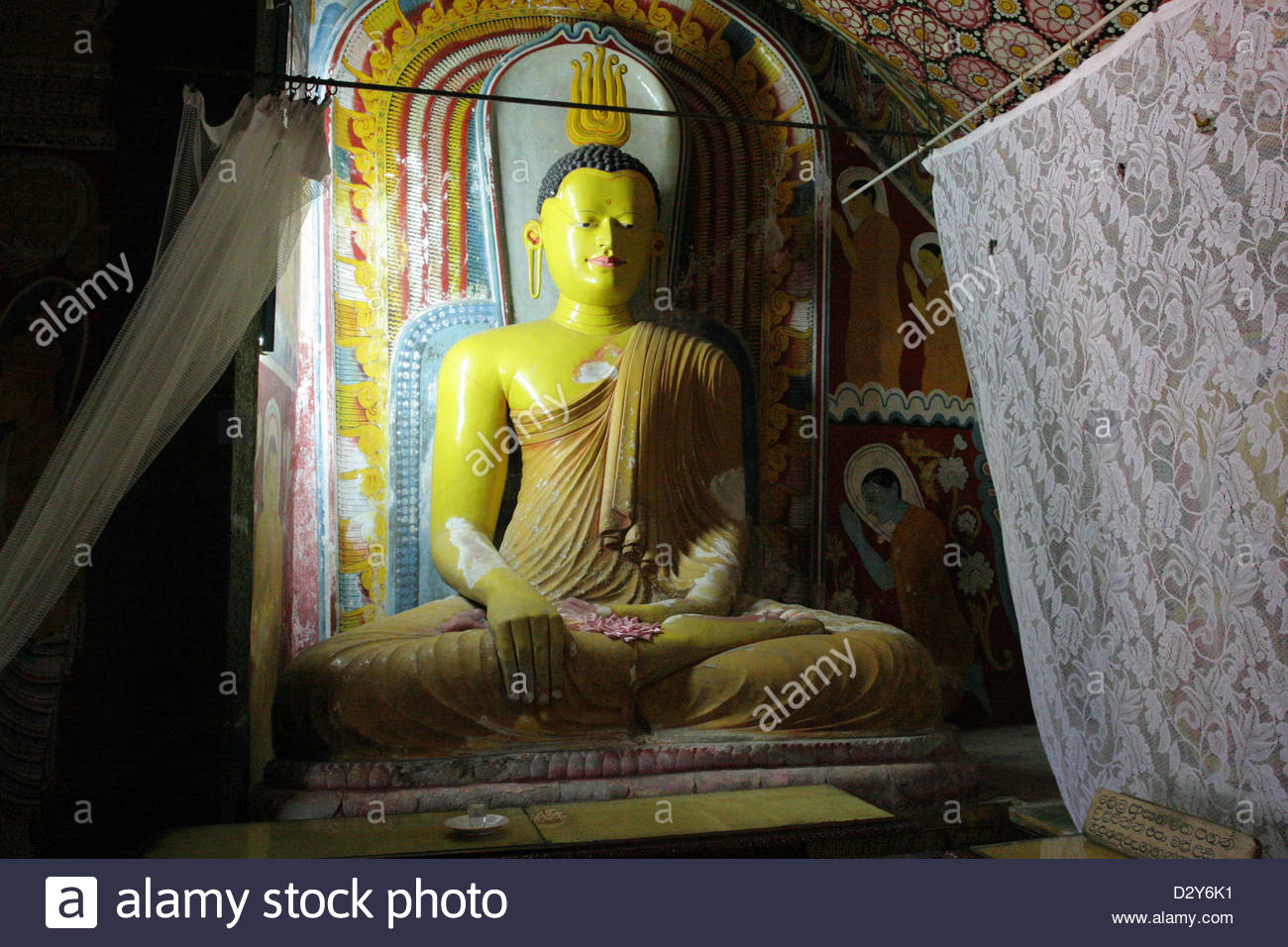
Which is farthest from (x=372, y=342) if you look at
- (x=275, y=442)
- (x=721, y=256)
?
(x=721, y=256)

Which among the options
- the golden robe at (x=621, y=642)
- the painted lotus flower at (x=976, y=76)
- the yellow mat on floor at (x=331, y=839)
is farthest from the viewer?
the painted lotus flower at (x=976, y=76)

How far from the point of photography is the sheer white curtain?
2412mm

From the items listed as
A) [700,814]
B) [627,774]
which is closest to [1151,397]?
[700,814]

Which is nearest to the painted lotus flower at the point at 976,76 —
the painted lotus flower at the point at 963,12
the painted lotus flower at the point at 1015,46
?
the painted lotus flower at the point at 1015,46

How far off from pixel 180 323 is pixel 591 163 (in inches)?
91.3

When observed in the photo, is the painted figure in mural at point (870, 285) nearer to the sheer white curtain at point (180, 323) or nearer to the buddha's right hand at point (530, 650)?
the buddha's right hand at point (530, 650)

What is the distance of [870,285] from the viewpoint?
5.01 m

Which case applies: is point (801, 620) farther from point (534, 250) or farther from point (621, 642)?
point (534, 250)

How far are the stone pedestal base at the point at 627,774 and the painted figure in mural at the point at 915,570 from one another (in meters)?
1.19

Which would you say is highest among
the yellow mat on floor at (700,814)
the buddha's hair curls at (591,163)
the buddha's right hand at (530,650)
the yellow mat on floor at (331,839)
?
the buddha's hair curls at (591,163)

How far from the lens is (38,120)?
2980 mm

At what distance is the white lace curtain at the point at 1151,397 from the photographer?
213 centimetres

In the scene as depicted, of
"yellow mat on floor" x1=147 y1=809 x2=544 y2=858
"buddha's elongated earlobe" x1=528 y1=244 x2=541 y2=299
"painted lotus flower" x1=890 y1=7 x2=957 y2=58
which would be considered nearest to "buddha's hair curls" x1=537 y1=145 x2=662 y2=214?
"buddha's elongated earlobe" x1=528 y1=244 x2=541 y2=299

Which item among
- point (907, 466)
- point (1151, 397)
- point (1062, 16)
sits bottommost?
point (1151, 397)
